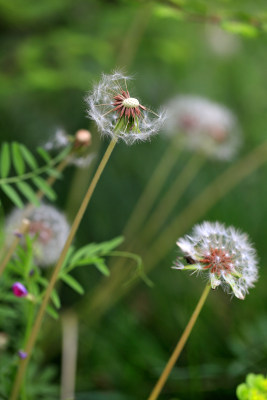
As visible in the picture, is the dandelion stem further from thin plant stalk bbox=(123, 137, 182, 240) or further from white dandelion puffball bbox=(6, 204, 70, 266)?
thin plant stalk bbox=(123, 137, 182, 240)

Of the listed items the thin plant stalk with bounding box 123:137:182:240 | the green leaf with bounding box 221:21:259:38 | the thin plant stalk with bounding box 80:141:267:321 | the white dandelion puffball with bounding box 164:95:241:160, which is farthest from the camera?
the thin plant stalk with bounding box 123:137:182:240

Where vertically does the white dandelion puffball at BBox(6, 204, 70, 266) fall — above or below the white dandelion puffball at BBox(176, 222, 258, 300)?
above

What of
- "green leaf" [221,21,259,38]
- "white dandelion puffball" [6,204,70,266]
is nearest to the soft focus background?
"green leaf" [221,21,259,38]

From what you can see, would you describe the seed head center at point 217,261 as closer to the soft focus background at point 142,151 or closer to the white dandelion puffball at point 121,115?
A: the white dandelion puffball at point 121,115

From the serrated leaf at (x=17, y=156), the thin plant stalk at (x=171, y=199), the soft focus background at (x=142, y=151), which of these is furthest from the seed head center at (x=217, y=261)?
the thin plant stalk at (x=171, y=199)

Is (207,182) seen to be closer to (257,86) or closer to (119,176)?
(119,176)

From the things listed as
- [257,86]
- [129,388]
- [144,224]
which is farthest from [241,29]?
[257,86]

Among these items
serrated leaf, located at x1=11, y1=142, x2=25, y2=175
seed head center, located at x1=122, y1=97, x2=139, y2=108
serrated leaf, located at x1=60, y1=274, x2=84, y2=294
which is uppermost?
serrated leaf, located at x1=11, y1=142, x2=25, y2=175
